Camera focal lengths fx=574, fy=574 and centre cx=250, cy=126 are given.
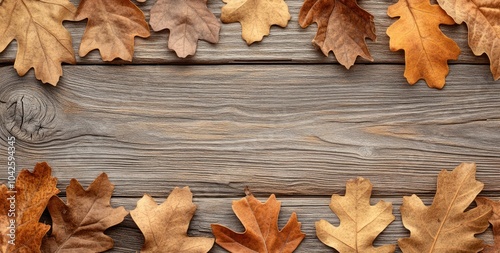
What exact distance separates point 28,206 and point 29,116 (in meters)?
0.23

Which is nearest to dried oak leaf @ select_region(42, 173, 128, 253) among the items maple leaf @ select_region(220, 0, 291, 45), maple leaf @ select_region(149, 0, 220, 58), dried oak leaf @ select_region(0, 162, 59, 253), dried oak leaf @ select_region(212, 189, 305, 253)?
dried oak leaf @ select_region(0, 162, 59, 253)

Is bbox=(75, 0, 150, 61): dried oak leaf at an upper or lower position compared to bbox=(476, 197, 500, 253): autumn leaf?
upper

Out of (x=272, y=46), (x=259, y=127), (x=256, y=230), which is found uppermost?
(x=272, y=46)

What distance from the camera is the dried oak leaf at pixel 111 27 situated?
55.7 inches

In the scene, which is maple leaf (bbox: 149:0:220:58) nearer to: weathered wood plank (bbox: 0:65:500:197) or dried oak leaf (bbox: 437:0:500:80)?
weathered wood plank (bbox: 0:65:500:197)

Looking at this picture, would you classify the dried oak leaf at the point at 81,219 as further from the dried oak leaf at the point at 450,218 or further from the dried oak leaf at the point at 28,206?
the dried oak leaf at the point at 450,218

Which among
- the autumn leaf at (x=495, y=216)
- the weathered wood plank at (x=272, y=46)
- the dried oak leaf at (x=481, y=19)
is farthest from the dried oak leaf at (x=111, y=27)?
the autumn leaf at (x=495, y=216)

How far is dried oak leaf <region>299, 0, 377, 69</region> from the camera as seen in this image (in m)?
1.43

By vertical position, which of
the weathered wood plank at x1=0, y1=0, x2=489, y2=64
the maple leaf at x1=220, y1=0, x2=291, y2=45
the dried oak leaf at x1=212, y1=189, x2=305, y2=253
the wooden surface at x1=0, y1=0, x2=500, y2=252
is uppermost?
the maple leaf at x1=220, y1=0, x2=291, y2=45

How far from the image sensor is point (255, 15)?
1435mm

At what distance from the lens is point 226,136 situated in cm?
146

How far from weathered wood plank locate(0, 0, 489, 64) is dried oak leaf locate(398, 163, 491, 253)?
1.01ft

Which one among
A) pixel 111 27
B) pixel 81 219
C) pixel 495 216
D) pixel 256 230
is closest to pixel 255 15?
pixel 111 27

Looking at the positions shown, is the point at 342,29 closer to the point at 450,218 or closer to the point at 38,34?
the point at 450,218
